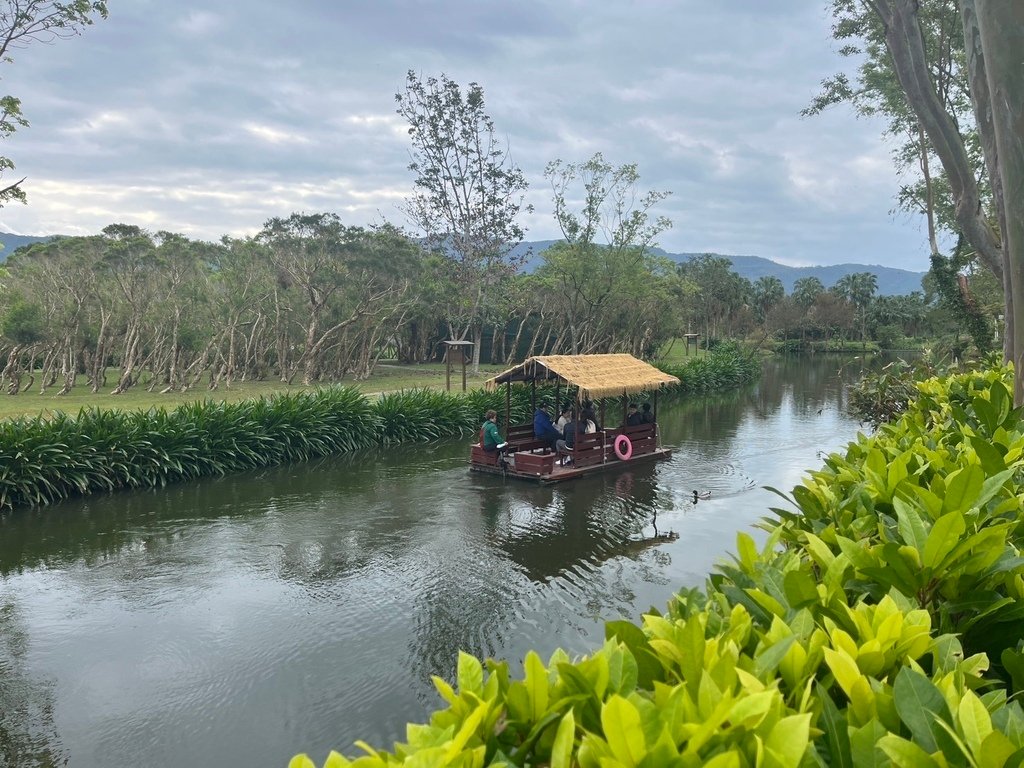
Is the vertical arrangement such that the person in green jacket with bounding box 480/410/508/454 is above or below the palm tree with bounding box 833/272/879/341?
below

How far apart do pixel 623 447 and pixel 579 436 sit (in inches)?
49.7

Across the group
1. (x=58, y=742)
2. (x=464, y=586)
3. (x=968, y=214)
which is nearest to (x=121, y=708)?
(x=58, y=742)

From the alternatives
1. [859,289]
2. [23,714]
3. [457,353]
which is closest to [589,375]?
[457,353]

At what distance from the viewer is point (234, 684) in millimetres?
5855

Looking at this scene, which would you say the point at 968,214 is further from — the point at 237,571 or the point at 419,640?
the point at 237,571

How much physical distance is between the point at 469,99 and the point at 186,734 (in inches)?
1233

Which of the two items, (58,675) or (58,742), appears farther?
(58,675)

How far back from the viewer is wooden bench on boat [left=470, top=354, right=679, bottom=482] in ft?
43.2

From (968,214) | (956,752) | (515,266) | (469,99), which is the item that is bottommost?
(956,752)

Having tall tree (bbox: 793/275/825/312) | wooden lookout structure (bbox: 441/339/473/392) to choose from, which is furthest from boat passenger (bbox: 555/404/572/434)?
tall tree (bbox: 793/275/825/312)

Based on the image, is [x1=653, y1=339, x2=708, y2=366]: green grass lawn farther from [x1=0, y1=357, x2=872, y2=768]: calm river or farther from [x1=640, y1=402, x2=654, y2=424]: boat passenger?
[x1=0, y1=357, x2=872, y2=768]: calm river

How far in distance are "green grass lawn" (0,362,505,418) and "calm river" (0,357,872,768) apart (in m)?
5.72

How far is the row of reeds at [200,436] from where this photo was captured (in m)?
11.2

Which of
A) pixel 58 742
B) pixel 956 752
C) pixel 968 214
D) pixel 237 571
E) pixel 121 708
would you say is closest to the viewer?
pixel 956 752
